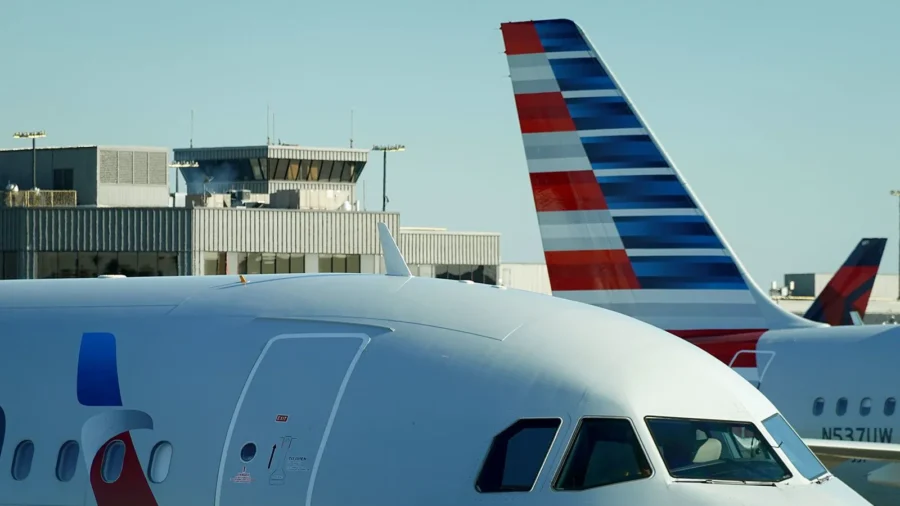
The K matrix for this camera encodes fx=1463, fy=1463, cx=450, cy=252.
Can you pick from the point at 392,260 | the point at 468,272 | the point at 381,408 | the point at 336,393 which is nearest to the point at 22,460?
the point at 336,393

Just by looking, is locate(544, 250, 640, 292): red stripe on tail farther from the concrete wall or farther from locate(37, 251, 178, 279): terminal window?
the concrete wall

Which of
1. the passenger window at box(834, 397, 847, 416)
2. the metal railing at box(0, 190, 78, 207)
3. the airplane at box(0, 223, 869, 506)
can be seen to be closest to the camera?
the airplane at box(0, 223, 869, 506)

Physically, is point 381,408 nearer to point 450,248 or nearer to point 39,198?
point 39,198

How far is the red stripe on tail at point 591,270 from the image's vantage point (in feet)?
92.5

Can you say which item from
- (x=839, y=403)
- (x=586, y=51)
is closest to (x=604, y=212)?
(x=586, y=51)

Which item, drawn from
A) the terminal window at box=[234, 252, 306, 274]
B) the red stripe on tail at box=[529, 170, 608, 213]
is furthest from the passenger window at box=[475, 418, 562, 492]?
the terminal window at box=[234, 252, 306, 274]

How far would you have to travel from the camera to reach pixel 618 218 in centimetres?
2825

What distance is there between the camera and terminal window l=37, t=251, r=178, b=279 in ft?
216

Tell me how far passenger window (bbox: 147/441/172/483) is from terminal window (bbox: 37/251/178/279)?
2165 inches

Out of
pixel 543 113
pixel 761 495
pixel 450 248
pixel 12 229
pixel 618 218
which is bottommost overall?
pixel 450 248

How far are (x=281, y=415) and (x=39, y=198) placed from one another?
62489mm

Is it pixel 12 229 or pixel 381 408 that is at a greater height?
pixel 381 408

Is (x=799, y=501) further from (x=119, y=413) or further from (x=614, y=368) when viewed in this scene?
(x=119, y=413)

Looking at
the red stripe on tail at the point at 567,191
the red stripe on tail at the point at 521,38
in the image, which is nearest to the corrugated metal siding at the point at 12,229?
the red stripe on tail at the point at 521,38
